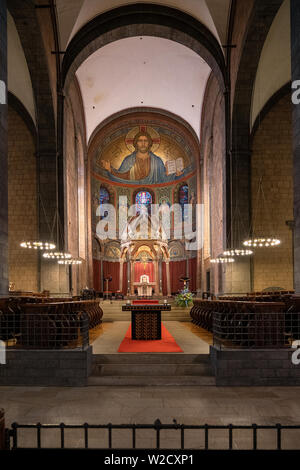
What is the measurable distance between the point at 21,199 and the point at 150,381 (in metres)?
11.7

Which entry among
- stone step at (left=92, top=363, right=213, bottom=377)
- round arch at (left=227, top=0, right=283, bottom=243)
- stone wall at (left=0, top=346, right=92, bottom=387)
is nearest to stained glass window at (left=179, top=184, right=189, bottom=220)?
round arch at (left=227, top=0, right=283, bottom=243)

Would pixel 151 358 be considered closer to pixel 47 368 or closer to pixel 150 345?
pixel 150 345

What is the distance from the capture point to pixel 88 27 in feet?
49.3

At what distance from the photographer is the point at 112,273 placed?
25.6 meters

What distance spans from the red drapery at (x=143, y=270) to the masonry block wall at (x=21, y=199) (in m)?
10.6

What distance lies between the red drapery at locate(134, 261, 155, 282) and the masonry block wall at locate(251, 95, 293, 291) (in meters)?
10.7

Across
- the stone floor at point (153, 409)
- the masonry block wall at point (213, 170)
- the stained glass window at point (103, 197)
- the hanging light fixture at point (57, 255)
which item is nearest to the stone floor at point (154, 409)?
the stone floor at point (153, 409)

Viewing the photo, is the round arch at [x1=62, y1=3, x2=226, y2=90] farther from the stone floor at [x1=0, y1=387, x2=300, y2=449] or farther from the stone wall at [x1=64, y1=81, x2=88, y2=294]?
the stone floor at [x1=0, y1=387, x2=300, y2=449]

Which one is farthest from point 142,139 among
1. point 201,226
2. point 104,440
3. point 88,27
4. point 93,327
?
point 104,440

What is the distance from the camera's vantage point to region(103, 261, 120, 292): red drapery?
25.3 metres

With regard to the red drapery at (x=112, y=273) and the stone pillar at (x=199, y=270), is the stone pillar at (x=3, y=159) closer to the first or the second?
the stone pillar at (x=199, y=270)
